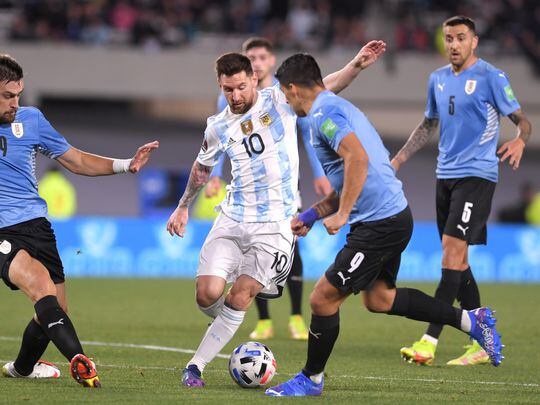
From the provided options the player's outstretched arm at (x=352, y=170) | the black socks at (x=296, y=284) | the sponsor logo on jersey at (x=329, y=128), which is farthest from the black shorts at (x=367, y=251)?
the black socks at (x=296, y=284)

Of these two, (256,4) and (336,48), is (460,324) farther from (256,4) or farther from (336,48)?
(256,4)

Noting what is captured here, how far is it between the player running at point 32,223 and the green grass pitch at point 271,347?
28 centimetres

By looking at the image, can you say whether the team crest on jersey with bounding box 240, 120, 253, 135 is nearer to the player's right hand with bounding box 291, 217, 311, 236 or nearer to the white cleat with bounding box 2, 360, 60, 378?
the player's right hand with bounding box 291, 217, 311, 236

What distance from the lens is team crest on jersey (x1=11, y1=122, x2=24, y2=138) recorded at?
23.1 feet

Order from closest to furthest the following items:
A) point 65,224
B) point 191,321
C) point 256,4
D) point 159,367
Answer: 1. point 159,367
2. point 191,321
3. point 65,224
4. point 256,4

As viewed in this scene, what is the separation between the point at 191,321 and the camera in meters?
12.2

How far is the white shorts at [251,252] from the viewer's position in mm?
7434

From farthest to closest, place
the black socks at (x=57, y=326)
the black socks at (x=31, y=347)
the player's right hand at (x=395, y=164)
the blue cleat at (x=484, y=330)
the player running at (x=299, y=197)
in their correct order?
the player running at (x=299, y=197) < the player's right hand at (x=395, y=164) < the blue cleat at (x=484, y=330) < the black socks at (x=31, y=347) < the black socks at (x=57, y=326)

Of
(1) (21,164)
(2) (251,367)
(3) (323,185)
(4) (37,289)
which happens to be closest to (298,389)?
(2) (251,367)

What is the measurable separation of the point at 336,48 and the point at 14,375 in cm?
1750

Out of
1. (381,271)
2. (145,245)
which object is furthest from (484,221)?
(145,245)

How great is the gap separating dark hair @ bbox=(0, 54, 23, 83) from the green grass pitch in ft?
6.46

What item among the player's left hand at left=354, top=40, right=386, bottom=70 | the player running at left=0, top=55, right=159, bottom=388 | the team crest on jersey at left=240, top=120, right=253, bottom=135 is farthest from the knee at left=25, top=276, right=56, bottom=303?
the player's left hand at left=354, top=40, right=386, bottom=70

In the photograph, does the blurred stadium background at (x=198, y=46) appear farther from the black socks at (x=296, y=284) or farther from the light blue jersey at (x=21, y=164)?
the light blue jersey at (x=21, y=164)
